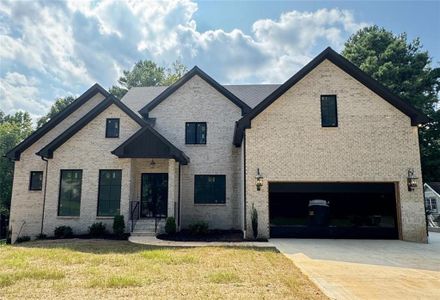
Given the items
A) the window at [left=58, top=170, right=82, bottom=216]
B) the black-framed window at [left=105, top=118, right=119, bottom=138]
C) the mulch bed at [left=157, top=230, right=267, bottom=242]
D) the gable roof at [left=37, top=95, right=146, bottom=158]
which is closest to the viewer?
the mulch bed at [left=157, top=230, right=267, bottom=242]

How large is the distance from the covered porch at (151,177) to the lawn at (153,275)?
5.28 meters

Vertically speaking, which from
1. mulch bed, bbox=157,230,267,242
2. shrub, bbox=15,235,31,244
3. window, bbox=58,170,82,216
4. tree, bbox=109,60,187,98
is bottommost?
shrub, bbox=15,235,31,244

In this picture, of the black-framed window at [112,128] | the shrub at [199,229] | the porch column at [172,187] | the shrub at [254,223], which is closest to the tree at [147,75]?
the black-framed window at [112,128]

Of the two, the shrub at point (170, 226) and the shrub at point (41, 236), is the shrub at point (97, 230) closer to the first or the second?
the shrub at point (41, 236)

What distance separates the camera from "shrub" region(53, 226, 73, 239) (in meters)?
14.5

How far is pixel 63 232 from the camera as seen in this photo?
14547 mm

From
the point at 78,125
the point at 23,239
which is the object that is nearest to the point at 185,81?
the point at 78,125

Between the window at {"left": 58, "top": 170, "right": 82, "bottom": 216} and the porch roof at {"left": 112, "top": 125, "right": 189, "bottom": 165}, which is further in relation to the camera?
the window at {"left": 58, "top": 170, "right": 82, "bottom": 216}

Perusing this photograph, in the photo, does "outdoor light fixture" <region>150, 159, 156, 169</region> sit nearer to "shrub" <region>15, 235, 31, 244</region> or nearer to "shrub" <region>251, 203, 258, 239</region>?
"shrub" <region>251, 203, 258, 239</region>

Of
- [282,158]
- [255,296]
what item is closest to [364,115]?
[282,158]

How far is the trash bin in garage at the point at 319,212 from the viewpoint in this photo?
13.9 m

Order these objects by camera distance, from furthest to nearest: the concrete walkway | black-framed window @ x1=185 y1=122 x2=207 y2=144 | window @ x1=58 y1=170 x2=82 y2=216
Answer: black-framed window @ x1=185 y1=122 x2=207 y2=144
window @ x1=58 y1=170 x2=82 y2=216
the concrete walkway

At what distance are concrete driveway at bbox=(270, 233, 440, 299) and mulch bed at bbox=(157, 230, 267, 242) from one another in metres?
2.41

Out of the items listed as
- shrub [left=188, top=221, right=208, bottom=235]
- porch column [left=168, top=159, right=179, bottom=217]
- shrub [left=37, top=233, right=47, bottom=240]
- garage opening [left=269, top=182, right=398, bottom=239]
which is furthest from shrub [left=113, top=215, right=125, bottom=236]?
garage opening [left=269, top=182, right=398, bottom=239]
